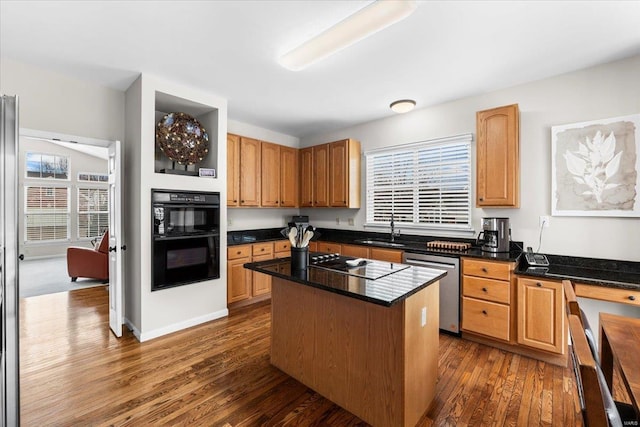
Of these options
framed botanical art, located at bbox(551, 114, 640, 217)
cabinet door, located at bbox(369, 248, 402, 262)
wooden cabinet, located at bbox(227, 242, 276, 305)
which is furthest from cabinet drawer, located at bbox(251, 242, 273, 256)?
framed botanical art, located at bbox(551, 114, 640, 217)

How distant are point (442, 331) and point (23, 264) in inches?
355

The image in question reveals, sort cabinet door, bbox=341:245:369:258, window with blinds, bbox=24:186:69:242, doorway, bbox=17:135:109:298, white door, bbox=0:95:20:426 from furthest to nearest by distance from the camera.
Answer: window with blinds, bbox=24:186:69:242 → doorway, bbox=17:135:109:298 → cabinet door, bbox=341:245:369:258 → white door, bbox=0:95:20:426

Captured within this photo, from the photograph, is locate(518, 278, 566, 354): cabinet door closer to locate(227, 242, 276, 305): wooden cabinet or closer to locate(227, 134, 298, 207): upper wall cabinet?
locate(227, 242, 276, 305): wooden cabinet

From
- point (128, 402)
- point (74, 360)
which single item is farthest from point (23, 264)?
point (128, 402)

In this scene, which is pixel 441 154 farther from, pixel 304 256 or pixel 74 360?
pixel 74 360

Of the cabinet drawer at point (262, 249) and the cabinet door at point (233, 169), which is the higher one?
the cabinet door at point (233, 169)

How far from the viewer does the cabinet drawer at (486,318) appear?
8.95 feet

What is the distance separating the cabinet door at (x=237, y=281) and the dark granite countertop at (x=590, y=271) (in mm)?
3204

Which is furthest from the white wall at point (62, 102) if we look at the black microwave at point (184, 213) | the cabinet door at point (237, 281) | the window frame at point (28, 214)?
the window frame at point (28, 214)

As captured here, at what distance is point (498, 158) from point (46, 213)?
34.0 ft

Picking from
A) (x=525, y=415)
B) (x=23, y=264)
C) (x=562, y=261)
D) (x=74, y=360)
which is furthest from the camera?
(x=23, y=264)

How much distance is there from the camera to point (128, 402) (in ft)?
6.66

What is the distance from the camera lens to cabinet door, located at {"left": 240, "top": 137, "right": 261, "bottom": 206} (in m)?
4.23

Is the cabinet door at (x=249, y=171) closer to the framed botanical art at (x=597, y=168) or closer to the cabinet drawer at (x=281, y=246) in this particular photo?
the cabinet drawer at (x=281, y=246)
